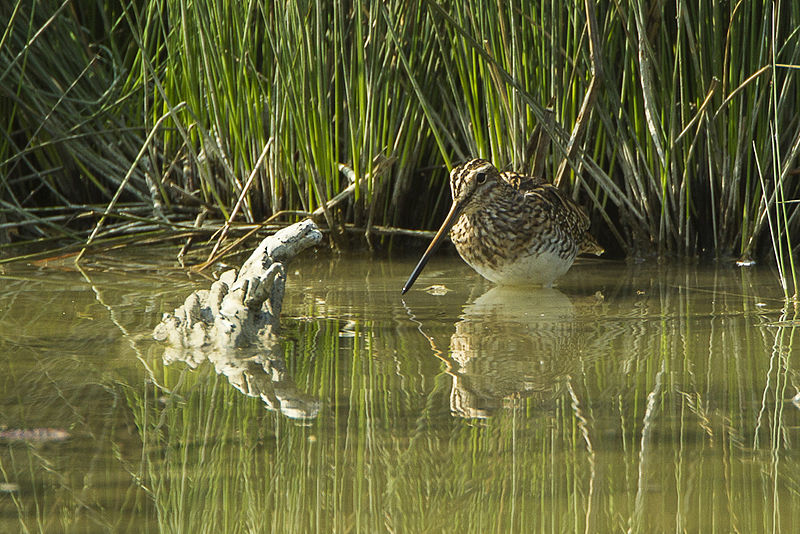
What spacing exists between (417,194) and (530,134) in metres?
0.84

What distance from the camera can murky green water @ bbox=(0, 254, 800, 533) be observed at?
1.84 metres

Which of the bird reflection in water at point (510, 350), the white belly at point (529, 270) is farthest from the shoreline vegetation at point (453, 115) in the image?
the bird reflection in water at point (510, 350)

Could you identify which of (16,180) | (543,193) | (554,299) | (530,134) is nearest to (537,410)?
(554,299)

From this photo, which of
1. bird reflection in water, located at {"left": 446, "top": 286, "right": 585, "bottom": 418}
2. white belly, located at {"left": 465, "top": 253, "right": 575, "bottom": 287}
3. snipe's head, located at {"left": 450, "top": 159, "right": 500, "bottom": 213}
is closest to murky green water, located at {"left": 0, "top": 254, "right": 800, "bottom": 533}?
bird reflection in water, located at {"left": 446, "top": 286, "right": 585, "bottom": 418}

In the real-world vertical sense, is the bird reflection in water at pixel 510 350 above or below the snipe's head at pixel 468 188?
below

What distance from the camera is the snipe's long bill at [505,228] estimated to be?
394cm

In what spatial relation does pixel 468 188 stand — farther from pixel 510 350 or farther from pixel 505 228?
pixel 510 350

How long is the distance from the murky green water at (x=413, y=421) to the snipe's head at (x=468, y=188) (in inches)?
15.4

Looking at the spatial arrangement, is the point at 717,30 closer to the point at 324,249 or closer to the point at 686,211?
the point at 686,211

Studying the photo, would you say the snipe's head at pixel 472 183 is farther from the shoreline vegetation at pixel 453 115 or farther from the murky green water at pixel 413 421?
the murky green water at pixel 413 421

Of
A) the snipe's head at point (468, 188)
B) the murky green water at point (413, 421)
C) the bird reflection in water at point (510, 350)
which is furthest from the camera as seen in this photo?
the snipe's head at point (468, 188)

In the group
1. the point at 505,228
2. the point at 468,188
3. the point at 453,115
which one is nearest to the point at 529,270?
the point at 505,228

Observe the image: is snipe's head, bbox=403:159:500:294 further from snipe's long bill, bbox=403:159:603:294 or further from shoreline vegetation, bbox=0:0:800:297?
shoreline vegetation, bbox=0:0:800:297

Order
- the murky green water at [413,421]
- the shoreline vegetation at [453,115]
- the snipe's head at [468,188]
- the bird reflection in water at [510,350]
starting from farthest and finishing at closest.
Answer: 1. the shoreline vegetation at [453,115]
2. the snipe's head at [468,188]
3. the bird reflection in water at [510,350]
4. the murky green water at [413,421]
